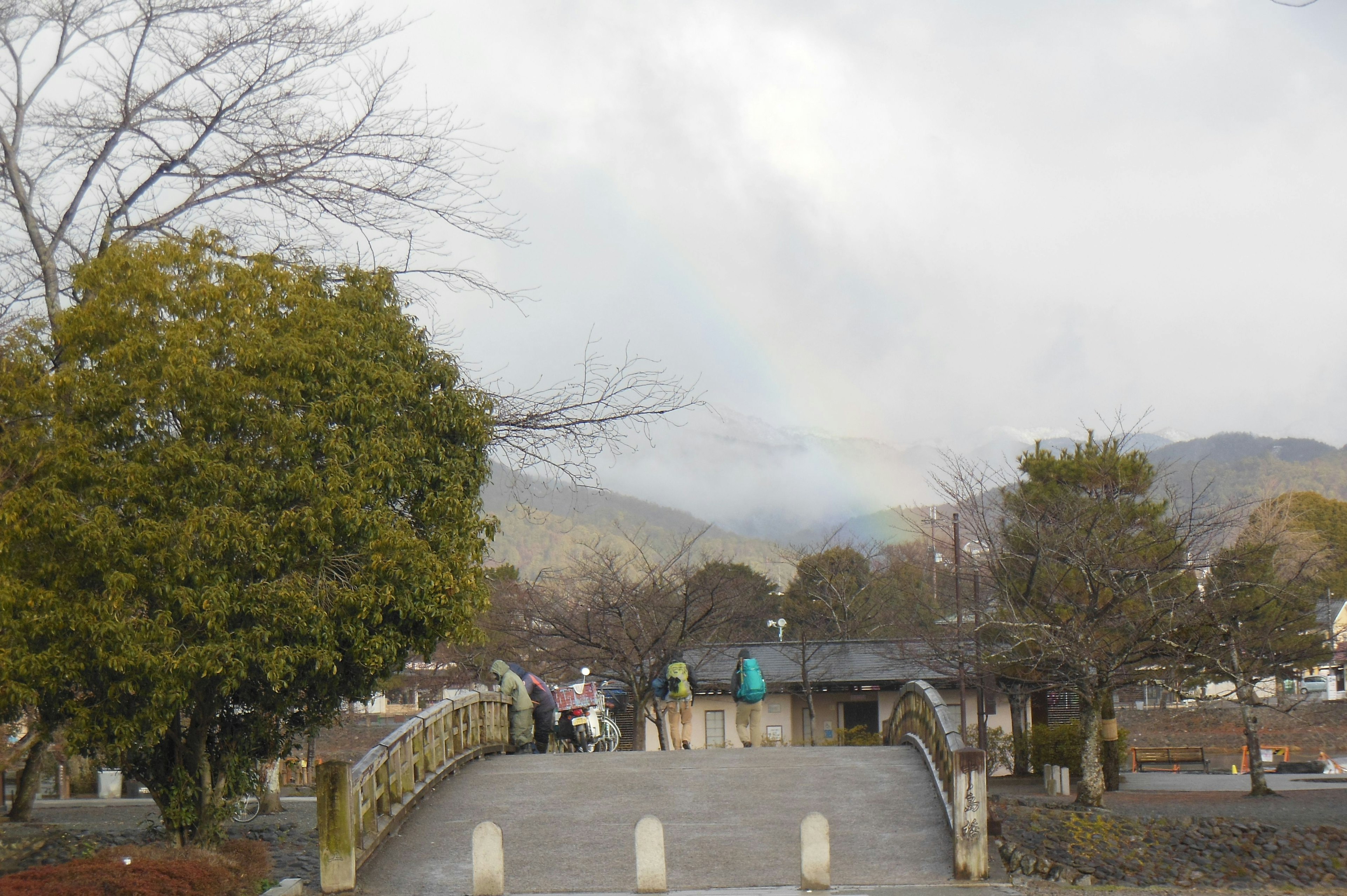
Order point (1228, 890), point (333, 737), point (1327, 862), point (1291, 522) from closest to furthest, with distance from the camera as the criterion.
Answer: point (1228, 890), point (1327, 862), point (333, 737), point (1291, 522)

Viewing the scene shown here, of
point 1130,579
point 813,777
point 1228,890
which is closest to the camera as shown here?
point 1228,890

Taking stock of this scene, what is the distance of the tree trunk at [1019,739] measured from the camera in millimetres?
29516

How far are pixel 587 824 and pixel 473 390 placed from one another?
4.97 m

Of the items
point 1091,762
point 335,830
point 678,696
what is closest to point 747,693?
point 678,696

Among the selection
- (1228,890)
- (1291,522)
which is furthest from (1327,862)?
(1291,522)

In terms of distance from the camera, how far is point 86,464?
1027cm

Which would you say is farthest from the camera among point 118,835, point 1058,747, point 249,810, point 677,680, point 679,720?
point 1058,747

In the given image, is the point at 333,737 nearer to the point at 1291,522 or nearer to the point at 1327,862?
the point at 1327,862

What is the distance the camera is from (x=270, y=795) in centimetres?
1895

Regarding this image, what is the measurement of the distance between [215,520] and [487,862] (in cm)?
386

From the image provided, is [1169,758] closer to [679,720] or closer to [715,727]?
[715,727]

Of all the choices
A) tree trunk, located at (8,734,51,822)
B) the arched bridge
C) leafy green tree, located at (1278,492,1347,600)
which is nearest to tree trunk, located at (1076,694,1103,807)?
the arched bridge

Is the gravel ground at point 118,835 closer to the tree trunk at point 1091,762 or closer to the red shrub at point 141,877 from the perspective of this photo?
the red shrub at point 141,877

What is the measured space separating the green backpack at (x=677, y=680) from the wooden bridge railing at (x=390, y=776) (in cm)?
287
